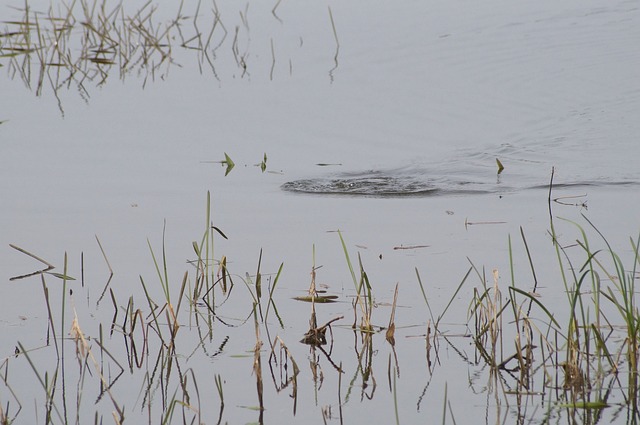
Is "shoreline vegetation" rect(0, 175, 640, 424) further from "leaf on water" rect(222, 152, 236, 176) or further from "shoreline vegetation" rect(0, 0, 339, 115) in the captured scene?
"shoreline vegetation" rect(0, 0, 339, 115)

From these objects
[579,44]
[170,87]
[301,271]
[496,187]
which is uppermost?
[579,44]

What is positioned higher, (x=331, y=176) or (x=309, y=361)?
(x=331, y=176)

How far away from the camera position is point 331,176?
6703mm

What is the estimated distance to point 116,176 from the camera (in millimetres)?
6727

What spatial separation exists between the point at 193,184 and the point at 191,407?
142 inches

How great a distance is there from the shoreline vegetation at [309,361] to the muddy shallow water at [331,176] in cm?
2

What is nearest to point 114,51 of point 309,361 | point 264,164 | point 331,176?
point 264,164

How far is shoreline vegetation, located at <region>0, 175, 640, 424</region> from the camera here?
10.2 ft

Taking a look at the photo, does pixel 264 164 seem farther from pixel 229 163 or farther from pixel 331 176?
pixel 331 176

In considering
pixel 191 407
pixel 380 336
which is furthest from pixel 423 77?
pixel 191 407

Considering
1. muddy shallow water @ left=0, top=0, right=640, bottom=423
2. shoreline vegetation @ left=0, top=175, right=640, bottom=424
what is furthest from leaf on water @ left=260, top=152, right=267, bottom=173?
shoreline vegetation @ left=0, top=175, right=640, bottom=424

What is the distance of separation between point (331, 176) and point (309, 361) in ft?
10.8

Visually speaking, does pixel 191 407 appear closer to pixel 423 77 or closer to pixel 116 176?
pixel 116 176

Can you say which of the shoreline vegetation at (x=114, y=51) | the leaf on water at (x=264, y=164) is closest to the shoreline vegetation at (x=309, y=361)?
the leaf on water at (x=264, y=164)
